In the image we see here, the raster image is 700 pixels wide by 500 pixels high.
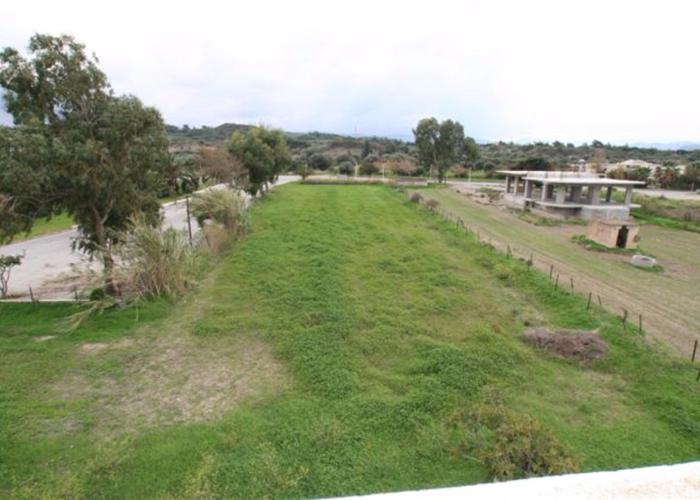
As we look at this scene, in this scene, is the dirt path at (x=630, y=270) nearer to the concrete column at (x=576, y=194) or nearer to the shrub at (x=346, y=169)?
the concrete column at (x=576, y=194)

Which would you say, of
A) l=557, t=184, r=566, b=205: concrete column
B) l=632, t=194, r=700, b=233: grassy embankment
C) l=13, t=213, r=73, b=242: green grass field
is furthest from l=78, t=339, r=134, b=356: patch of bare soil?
l=632, t=194, r=700, b=233: grassy embankment

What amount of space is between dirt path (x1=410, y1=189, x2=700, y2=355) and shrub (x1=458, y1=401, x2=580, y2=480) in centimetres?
572

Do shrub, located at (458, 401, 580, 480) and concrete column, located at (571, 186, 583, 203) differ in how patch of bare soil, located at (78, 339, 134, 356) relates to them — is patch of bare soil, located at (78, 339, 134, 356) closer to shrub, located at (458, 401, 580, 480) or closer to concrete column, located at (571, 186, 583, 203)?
shrub, located at (458, 401, 580, 480)

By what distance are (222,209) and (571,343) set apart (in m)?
13.8

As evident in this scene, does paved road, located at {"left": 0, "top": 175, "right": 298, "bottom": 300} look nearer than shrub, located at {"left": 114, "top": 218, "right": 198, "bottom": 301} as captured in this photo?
No

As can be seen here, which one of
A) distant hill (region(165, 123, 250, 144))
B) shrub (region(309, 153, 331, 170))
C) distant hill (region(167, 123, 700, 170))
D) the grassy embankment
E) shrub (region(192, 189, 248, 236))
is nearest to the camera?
shrub (region(192, 189, 248, 236))

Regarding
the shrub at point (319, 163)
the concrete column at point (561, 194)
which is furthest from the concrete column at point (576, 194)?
the shrub at point (319, 163)

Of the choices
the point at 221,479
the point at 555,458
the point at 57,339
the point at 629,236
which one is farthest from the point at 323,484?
the point at 629,236

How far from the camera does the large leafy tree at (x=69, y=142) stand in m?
8.73

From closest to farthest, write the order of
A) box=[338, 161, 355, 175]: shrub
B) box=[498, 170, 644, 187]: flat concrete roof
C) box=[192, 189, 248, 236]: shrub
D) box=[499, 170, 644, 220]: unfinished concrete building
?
1. box=[192, 189, 248, 236]: shrub
2. box=[498, 170, 644, 187]: flat concrete roof
3. box=[499, 170, 644, 220]: unfinished concrete building
4. box=[338, 161, 355, 175]: shrub

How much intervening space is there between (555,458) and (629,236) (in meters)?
17.1

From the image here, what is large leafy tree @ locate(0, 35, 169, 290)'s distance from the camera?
873 centimetres

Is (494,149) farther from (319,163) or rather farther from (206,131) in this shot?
(206,131)

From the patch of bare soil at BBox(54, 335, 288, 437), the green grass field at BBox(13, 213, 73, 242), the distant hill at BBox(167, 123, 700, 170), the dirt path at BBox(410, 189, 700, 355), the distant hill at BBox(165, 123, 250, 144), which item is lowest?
the dirt path at BBox(410, 189, 700, 355)
